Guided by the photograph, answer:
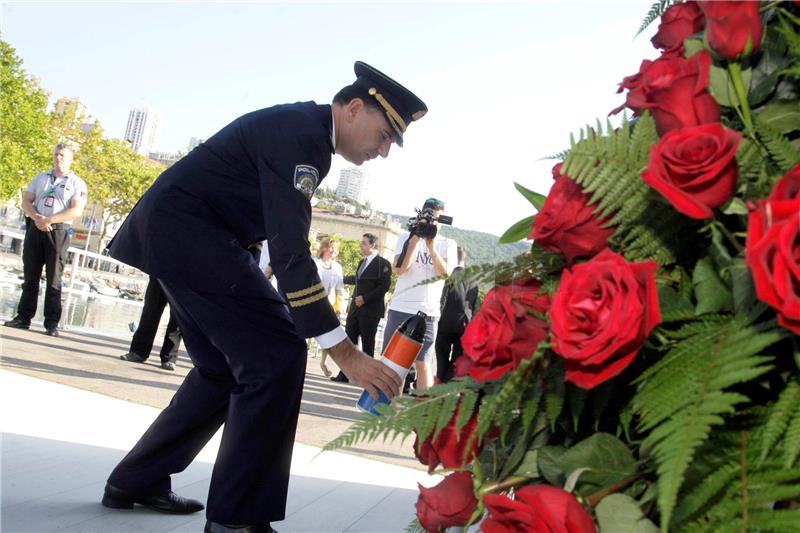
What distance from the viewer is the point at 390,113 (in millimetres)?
3109

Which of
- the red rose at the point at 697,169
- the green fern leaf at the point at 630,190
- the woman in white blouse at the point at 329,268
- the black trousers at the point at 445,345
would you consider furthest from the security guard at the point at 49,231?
the red rose at the point at 697,169

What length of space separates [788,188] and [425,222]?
6.92 meters

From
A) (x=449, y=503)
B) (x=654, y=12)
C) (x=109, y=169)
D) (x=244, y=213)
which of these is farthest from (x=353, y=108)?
(x=109, y=169)

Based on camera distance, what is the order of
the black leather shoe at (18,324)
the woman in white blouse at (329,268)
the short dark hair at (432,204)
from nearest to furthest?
the short dark hair at (432,204) < the black leather shoe at (18,324) < the woman in white blouse at (329,268)

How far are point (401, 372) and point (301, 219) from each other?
0.70 metres

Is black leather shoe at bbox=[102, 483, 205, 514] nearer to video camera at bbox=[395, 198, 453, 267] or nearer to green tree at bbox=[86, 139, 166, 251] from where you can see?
video camera at bbox=[395, 198, 453, 267]

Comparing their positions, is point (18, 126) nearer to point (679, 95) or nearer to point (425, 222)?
point (425, 222)

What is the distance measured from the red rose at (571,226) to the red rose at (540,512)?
0.27m

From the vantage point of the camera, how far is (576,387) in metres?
0.86

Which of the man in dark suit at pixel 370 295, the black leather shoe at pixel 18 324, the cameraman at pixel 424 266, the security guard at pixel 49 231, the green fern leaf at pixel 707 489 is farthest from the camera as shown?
the man in dark suit at pixel 370 295

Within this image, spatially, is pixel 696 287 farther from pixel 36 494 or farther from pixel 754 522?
pixel 36 494

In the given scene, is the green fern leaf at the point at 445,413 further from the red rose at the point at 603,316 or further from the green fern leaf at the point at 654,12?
the green fern leaf at the point at 654,12

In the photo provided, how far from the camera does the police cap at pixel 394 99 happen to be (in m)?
3.10

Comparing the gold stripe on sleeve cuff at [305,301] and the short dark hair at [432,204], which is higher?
the short dark hair at [432,204]
